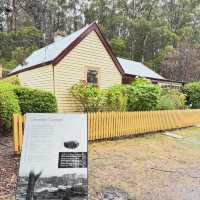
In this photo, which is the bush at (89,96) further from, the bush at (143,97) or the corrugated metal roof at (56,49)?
the corrugated metal roof at (56,49)

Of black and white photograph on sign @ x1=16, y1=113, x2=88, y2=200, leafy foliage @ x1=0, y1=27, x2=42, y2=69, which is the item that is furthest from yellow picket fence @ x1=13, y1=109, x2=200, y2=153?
leafy foliage @ x1=0, y1=27, x2=42, y2=69

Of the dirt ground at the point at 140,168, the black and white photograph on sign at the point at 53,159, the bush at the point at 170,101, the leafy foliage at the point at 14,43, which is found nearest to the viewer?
the black and white photograph on sign at the point at 53,159

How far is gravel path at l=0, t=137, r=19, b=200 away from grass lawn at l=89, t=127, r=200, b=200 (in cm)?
157

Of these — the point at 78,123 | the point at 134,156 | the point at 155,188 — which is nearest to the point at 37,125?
the point at 78,123

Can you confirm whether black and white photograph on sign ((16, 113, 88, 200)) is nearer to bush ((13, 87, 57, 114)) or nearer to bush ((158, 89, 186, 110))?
bush ((13, 87, 57, 114))

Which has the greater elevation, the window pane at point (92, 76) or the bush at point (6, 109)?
the window pane at point (92, 76)

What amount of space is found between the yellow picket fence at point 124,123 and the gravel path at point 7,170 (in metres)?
0.37

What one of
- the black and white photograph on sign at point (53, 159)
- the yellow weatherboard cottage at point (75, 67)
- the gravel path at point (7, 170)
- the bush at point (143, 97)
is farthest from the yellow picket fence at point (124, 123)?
the yellow weatherboard cottage at point (75, 67)

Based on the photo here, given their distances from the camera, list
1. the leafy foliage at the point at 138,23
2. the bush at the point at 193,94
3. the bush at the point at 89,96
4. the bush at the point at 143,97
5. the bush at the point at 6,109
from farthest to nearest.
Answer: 1. the leafy foliage at the point at 138,23
2. the bush at the point at 193,94
3. the bush at the point at 89,96
4. the bush at the point at 143,97
5. the bush at the point at 6,109

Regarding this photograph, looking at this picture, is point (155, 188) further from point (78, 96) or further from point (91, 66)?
point (91, 66)

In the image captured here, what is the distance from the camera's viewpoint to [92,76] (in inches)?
607

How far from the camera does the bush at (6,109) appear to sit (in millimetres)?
8488

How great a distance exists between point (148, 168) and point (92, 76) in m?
9.14

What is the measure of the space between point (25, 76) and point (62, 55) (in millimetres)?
4865
